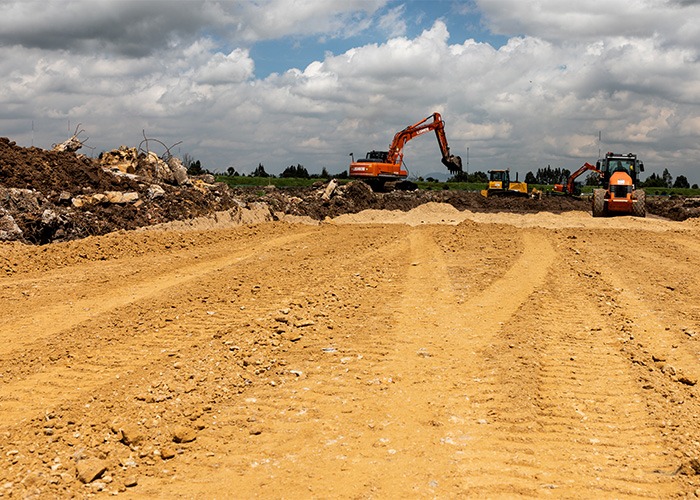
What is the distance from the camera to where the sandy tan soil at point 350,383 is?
12.6ft

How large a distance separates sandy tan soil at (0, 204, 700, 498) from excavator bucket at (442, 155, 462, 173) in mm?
21187

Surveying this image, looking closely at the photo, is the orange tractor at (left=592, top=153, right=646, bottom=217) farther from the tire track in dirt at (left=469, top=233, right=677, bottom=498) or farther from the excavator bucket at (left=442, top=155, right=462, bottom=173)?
the tire track in dirt at (left=469, top=233, right=677, bottom=498)

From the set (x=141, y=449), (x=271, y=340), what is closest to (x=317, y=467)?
(x=141, y=449)

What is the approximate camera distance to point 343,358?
5.73 metres

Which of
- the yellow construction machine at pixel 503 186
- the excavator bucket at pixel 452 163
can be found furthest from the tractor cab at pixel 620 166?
the yellow construction machine at pixel 503 186

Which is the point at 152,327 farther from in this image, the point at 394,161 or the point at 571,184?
the point at 571,184

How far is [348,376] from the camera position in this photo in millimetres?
5320

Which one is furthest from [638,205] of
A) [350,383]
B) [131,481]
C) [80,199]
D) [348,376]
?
[131,481]

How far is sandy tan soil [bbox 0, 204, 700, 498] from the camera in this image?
3836mm

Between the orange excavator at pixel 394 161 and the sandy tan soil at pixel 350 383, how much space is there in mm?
21145

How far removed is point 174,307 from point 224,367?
241 cm

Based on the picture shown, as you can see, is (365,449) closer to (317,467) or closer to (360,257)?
(317,467)

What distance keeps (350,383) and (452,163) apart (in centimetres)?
2685

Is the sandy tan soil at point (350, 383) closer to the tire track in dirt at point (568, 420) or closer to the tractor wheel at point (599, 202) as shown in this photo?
the tire track in dirt at point (568, 420)
